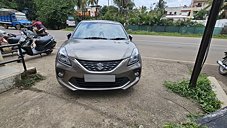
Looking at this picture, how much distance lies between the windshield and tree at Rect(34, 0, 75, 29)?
86.9 feet

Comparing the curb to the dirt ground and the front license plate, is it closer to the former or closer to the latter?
the dirt ground

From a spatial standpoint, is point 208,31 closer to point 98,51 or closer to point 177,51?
point 98,51

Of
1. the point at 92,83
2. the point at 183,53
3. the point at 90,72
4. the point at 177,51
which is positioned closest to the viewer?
the point at 90,72

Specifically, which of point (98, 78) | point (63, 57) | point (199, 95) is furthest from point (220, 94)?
point (63, 57)

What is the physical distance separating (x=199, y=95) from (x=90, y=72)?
90.8 inches

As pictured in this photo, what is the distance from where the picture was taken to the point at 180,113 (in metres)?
2.14

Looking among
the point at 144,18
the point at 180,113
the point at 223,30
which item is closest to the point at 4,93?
the point at 180,113

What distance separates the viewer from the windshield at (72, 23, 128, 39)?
3.23 metres

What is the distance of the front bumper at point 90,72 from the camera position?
2.17 metres

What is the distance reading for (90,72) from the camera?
212 centimetres

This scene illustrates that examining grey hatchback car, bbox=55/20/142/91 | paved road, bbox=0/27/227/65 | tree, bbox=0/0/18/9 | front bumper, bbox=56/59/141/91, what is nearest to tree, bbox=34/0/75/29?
tree, bbox=0/0/18/9

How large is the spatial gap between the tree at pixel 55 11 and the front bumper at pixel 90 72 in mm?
28002

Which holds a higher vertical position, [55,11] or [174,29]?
[55,11]

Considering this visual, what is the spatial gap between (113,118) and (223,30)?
24487 millimetres
